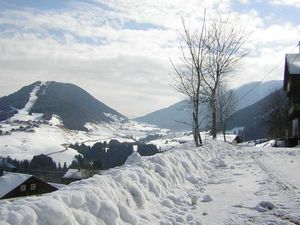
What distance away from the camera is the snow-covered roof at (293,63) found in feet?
147

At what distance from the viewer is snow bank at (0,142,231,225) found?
4840 mm

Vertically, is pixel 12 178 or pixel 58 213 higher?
pixel 58 213

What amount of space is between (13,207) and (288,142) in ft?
131

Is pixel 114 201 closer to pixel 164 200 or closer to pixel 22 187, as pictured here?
pixel 164 200

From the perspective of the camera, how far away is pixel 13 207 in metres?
4.79

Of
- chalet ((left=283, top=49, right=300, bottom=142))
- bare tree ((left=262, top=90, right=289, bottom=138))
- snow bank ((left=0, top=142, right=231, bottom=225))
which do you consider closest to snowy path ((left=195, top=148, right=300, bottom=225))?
snow bank ((left=0, top=142, right=231, bottom=225))

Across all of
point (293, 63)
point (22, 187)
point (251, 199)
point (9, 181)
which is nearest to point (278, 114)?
point (293, 63)

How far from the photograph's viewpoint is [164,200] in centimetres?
771

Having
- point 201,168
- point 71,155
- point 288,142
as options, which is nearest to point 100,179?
point 201,168

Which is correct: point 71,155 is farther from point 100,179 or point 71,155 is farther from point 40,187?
point 100,179

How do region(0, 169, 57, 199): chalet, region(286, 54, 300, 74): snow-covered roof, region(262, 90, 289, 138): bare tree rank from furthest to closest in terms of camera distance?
region(262, 90, 289, 138): bare tree, region(0, 169, 57, 199): chalet, region(286, 54, 300, 74): snow-covered roof

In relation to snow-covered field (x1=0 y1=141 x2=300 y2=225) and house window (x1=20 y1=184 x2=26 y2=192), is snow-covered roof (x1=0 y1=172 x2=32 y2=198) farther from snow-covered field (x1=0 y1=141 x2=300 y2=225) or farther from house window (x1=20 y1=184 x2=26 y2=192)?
snow-covered field (x1=0 y1=141 x2=300 y2=225)

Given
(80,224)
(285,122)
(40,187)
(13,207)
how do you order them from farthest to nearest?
(40,187) → (285,122) → (80,224) → (13,207)

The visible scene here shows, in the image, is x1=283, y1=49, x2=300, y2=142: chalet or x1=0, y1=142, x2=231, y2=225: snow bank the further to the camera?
x1=283, y1=49, x2=300, y2=142: chalet
